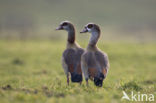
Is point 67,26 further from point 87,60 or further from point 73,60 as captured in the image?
point 87,60

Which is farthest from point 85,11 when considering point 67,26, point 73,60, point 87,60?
point 87,60

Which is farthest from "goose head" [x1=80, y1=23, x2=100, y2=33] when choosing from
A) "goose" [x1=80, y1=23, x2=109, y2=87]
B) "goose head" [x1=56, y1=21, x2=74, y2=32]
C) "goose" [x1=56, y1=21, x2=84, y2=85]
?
"goose head" [x1=56, y1=21, x2=74, y2=32]

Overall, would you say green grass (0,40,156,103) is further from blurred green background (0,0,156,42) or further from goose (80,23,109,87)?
blurred green background (0,0,156,42)

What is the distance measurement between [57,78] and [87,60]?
14.7 ft

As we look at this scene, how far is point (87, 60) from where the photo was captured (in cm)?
1240

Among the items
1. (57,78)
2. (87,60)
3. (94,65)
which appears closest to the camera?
(94,65)

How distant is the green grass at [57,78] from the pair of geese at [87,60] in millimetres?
459

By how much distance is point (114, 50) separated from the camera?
33.7 m

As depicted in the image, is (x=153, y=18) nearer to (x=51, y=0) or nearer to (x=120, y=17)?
(x=120, y=17)

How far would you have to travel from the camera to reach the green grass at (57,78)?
9.70 metres

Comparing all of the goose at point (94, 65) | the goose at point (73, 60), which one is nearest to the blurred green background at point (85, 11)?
the goose at point (73, 60)

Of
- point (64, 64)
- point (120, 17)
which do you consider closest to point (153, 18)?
point (120, 17)

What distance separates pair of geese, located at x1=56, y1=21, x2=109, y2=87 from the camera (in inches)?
478

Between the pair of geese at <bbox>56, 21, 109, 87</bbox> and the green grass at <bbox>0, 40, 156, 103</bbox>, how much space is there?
0.46 metres
